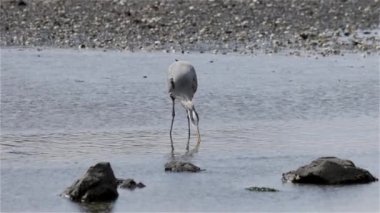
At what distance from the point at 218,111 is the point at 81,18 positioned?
1139 cm

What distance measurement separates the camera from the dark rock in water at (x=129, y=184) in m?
11.3

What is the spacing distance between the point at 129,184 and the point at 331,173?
6.60 feet

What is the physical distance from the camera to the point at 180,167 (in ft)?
40.0

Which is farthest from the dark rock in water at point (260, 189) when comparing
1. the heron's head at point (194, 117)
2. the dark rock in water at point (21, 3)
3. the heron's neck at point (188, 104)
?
the dark rock in water at point (21, 3)

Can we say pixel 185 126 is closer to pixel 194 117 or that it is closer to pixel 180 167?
pixel 194 117

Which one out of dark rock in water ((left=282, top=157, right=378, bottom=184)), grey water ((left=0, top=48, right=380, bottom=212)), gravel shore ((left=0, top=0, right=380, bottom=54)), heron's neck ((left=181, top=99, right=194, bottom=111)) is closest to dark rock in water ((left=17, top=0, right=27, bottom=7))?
gravel shore ((left=0, top=0, right=380, bottom=54))

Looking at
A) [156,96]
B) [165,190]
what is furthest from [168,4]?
[165,190]

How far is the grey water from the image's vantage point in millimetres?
11023

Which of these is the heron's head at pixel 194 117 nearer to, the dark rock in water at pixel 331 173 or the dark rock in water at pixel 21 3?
the dark rock in water at pixel 331 173

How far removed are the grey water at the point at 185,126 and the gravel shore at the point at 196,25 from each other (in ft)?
3.86

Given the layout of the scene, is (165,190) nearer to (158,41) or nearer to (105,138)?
(105,138)

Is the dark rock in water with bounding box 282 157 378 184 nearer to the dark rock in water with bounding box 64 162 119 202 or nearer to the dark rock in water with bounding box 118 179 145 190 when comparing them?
the dark rock in water with bounding box 118 179 145 190

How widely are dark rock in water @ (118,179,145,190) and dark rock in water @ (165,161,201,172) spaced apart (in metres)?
0.86

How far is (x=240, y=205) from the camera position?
1061 centimetres
